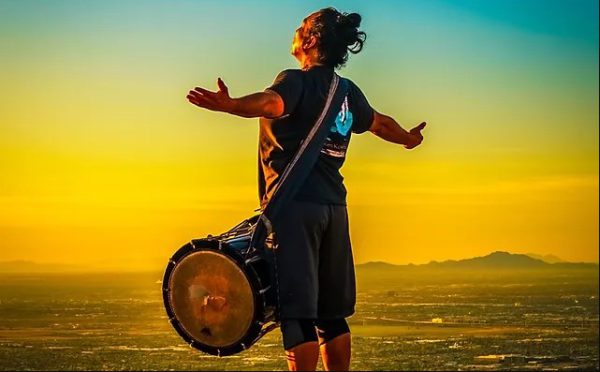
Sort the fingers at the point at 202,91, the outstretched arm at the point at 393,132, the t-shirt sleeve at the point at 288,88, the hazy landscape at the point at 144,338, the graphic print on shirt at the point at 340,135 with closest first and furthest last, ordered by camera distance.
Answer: the fingers at the point at 202,91, the t-shirt sleeve at the point at 288,88, the graphic print on shirt at the point at 340,135, the outstretched arm at the point at 393,132, the hazy landscape at the point at 144,338

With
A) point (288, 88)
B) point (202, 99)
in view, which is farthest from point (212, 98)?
point (288, 88)

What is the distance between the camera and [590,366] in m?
11.2

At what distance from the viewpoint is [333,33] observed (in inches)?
132

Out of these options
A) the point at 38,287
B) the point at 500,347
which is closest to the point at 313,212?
the point at 38,287

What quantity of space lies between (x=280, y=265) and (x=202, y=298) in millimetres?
289

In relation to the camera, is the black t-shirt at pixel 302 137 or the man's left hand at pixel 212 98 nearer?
the man's left hand at pixel 212 98

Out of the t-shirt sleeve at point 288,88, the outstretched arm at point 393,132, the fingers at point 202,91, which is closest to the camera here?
the fingers at point 202,91

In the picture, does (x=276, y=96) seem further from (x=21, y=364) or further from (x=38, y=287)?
(x=21, y=364)

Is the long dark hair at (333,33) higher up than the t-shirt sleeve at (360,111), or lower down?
higher up

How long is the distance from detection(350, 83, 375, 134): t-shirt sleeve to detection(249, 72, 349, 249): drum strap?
A: 23 cm

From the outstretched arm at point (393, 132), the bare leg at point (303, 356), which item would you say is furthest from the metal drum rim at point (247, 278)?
the outstretched arm at point (393, 132)

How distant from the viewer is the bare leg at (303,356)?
3143 mm

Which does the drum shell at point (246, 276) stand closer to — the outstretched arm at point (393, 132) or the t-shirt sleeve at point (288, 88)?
the t-shirt sleeve at point (288, 88)

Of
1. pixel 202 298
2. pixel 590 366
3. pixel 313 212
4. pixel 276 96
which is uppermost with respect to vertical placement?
pixel 276 96
